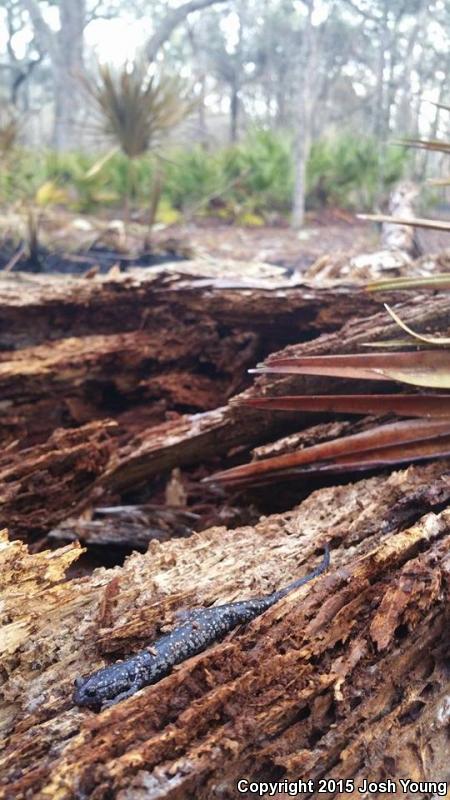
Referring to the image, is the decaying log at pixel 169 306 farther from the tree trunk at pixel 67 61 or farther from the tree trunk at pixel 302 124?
the tree trunk at pixel 67 61

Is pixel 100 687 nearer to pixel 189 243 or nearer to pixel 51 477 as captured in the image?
pixel 51 477

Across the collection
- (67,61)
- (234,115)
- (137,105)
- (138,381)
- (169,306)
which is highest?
(67,61)

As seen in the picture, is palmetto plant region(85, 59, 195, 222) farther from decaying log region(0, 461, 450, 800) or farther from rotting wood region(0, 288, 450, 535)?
decaying log region(0, 461, 450, 800)

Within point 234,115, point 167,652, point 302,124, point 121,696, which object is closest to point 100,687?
point 121,696

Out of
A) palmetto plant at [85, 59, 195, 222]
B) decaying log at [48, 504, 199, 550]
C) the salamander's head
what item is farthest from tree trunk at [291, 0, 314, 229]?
the salamander's head

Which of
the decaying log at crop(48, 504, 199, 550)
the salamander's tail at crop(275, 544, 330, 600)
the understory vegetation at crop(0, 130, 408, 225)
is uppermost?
the understory vegetation at crop(0, 130, 408, 225)

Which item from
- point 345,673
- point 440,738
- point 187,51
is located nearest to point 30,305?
point 345,673

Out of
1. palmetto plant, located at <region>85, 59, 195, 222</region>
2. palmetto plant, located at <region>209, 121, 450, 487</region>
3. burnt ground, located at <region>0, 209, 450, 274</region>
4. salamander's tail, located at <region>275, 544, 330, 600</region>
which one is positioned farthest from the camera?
palmetto plant, located at <region>85, 59, 195, 222</region>
